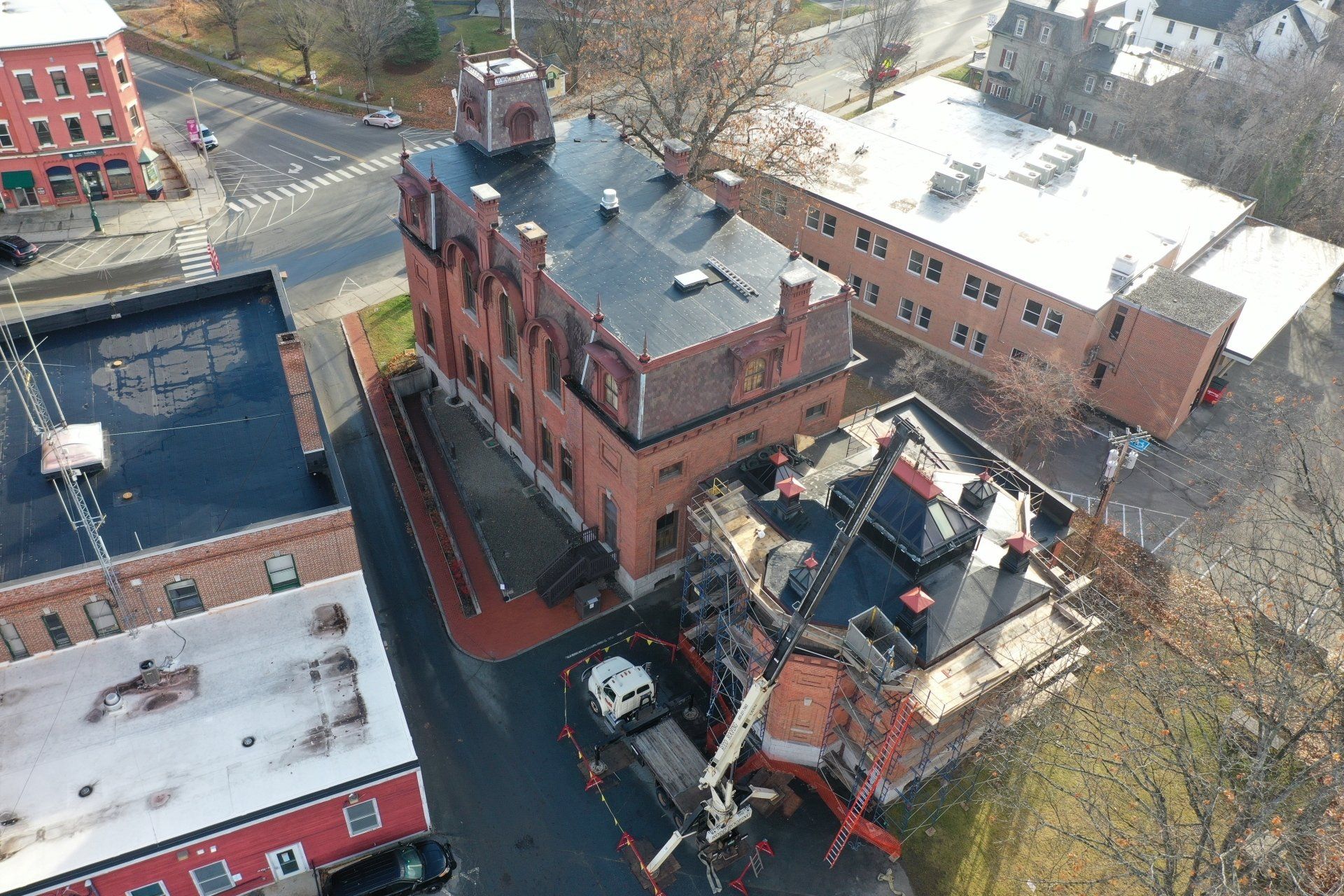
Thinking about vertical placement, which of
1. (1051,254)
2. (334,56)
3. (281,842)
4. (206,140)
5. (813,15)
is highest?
(1051,254)

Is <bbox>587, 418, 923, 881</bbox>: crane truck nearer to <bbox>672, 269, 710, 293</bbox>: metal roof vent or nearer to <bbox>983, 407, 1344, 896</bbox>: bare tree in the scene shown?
<bbox>983, 407, 1344, 896</bbox>: bare tree

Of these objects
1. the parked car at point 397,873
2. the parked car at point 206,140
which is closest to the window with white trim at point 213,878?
the parked car at point 397,873

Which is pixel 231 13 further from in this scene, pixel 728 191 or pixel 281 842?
pixel 281 842

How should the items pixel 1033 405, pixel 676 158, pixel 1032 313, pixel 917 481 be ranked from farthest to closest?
pixel 1032 313 < pixel 1033 405 < pixel 676 158 < pixel 917 481


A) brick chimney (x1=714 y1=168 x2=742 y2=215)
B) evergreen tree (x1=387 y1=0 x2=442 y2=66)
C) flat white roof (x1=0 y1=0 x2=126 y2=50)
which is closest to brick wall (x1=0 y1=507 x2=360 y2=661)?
brick chimney (x1=714 y1=168 x2=742 y2=215)

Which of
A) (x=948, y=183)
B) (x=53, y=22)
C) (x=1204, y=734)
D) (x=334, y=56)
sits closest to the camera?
(x=1204, y=734)

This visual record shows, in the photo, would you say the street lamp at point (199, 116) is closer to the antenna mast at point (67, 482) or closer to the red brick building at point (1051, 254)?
the antenna mast at point (67, 482)

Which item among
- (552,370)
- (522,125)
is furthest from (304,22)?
(552,370)
